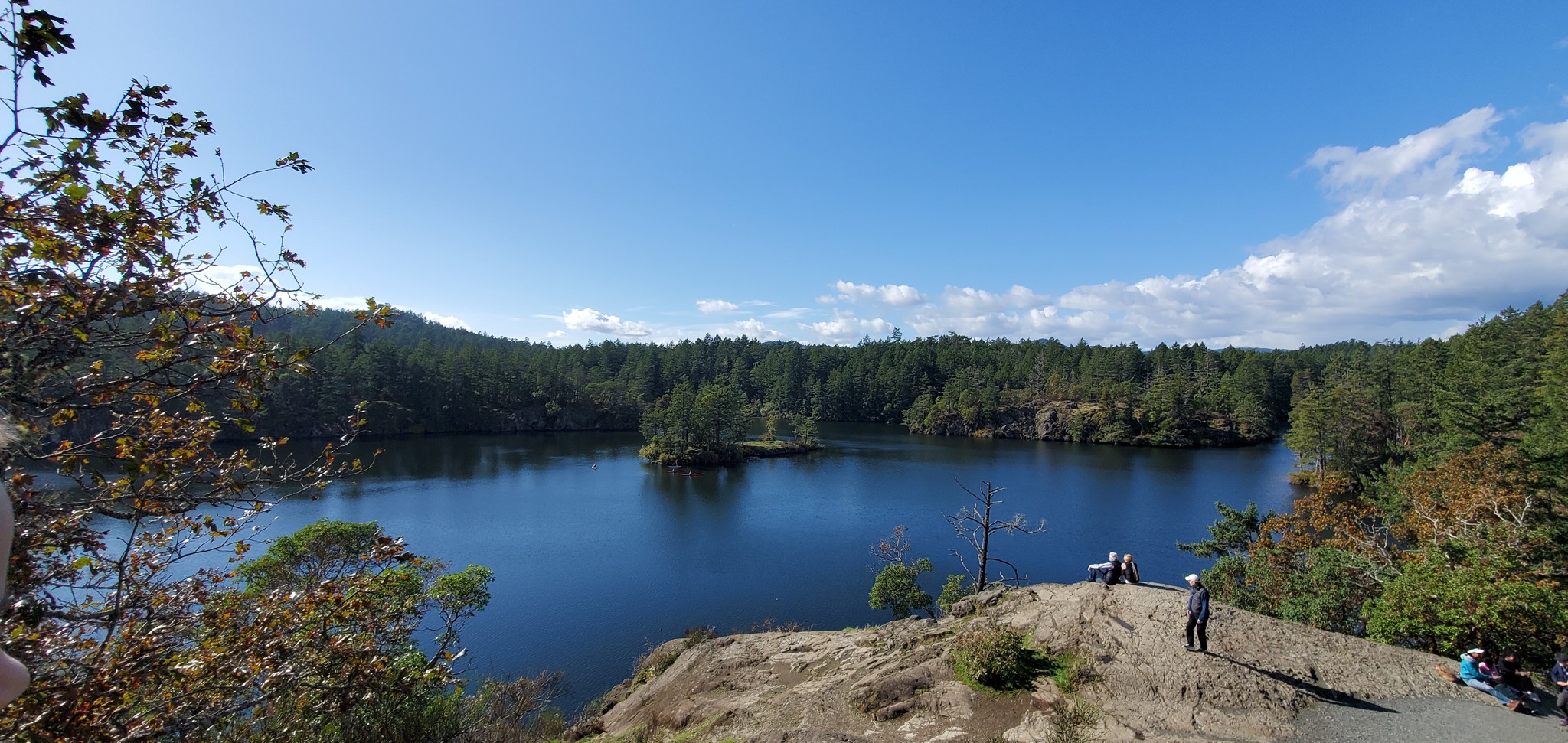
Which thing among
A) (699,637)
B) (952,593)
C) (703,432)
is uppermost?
(703,432)

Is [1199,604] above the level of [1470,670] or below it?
above

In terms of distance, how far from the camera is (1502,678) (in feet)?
26.6

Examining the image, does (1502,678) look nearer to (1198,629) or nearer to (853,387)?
(1198,629)

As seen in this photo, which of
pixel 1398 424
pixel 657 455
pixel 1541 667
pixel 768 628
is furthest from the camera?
pixel 657 455

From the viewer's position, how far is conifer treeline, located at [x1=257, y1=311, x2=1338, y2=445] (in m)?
68.8

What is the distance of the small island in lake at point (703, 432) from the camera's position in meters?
54.7

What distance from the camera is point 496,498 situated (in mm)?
40469

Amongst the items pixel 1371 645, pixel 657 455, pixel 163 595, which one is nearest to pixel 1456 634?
pixel 1371 645

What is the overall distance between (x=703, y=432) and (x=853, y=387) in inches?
2001

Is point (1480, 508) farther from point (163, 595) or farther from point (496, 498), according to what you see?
point (496, 498)

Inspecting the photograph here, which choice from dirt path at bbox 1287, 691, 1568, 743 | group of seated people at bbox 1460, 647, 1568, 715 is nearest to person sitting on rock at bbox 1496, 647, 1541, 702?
group of seated people at bbox 1460, 647, 1568, 715

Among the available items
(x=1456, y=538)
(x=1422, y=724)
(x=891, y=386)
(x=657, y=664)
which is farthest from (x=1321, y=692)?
(x=891, y=386)

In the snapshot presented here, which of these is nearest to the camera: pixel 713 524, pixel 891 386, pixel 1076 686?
pixel 1076 686

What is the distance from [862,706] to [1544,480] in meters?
23.0
